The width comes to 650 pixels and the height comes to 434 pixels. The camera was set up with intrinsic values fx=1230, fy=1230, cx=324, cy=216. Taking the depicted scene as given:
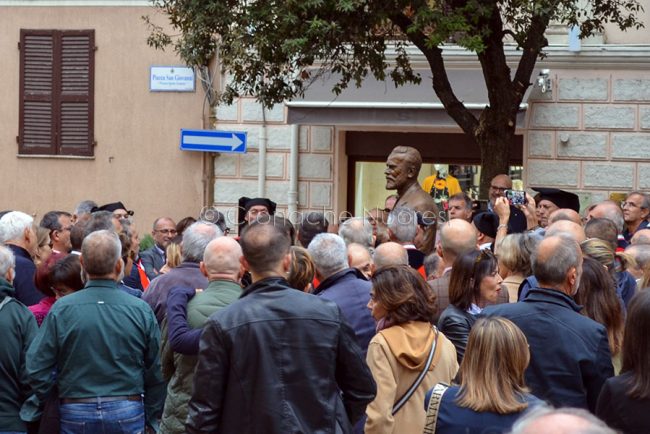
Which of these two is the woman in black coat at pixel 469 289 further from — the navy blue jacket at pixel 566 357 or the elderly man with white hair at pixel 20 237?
the elderly man with white hair at pixel 20 237

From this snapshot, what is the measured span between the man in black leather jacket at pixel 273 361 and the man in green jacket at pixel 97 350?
1.40m

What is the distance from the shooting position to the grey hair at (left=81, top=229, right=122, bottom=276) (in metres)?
6.32

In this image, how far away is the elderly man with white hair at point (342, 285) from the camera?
654 centimetres

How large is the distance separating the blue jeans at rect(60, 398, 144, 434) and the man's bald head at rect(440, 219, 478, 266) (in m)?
2.21

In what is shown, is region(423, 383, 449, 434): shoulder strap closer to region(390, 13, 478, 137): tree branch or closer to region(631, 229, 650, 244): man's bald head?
region(631, 229, 650, 244): man's bald head

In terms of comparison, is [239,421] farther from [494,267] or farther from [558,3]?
[558,3]

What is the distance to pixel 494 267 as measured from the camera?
21.3 ft

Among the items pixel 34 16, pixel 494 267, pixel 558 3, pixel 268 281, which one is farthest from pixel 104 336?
pixel 34 16

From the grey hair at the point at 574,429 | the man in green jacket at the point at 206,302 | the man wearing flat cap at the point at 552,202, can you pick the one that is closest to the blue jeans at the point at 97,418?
the man in green jacket at the point at 206,302

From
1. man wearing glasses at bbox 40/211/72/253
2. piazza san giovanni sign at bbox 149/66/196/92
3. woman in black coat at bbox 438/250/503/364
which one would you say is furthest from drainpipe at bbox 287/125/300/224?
woman in black coat at bbox 438/250/503/364

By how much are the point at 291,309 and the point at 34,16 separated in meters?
14.6

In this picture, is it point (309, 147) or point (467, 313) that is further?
point (309, 147)

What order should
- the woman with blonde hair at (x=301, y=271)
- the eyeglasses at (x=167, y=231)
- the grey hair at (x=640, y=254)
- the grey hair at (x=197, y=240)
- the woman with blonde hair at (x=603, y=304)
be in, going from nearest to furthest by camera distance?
the woman with blonde hair at (x=603, y=304)
the woman with blonde hair at (x=301, y=271)
the grey hair at (x=197, y=240)
the grey hair at (x=640, y=254)
the eyeglasses at (x=167, y=231)

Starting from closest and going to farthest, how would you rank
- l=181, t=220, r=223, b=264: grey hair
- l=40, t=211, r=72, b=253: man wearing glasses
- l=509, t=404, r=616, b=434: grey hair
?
l=509, t=404, r=616, b=434: grey hair
l=181, t=220, r=223, b=264: grey hair
l=40, t=211, r=72, b=253: man wearing glasses
